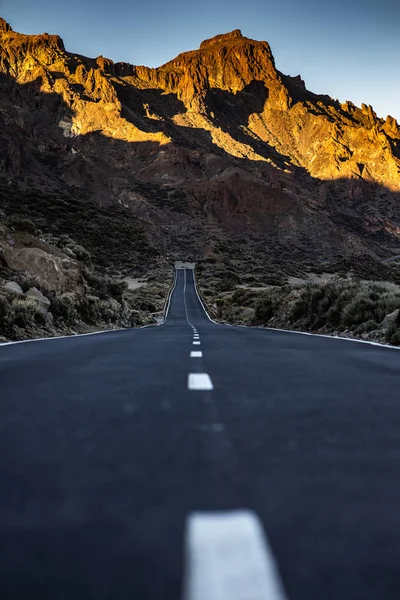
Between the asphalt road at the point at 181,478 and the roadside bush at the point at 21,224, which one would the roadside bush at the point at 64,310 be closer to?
the roadside bush at the point at 21,224

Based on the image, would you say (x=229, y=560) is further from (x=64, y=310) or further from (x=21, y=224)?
(x=21, y=224)

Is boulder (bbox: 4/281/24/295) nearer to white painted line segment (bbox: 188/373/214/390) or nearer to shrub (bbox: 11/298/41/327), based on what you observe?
shrub (bbox: 11/298/41/327)

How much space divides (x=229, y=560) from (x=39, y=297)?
20.5 m

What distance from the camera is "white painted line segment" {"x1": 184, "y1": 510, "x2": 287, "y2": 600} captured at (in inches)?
71.1

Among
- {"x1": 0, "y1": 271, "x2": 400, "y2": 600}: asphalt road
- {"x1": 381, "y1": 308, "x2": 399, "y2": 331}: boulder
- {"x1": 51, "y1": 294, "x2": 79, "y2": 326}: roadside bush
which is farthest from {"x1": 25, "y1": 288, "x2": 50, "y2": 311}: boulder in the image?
{"x1": 0, "y1": 271, "x2": 400, "y2": 600}: asphalt road

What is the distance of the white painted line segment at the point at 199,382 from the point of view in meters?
6.12

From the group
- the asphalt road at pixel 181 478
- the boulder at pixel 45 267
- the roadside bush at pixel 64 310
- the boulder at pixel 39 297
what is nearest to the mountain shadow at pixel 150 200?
the boulder at pixel 45 267

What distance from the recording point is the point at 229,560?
6.67ft

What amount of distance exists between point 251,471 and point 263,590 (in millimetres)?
1402

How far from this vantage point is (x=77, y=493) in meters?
2.85

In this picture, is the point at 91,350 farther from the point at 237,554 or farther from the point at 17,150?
the point at 17,150

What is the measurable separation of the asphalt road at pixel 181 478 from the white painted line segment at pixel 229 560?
5cm

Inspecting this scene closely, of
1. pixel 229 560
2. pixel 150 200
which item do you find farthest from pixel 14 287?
pixel 150 200

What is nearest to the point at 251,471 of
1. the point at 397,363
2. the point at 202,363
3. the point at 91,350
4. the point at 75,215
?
the point at 202,363
